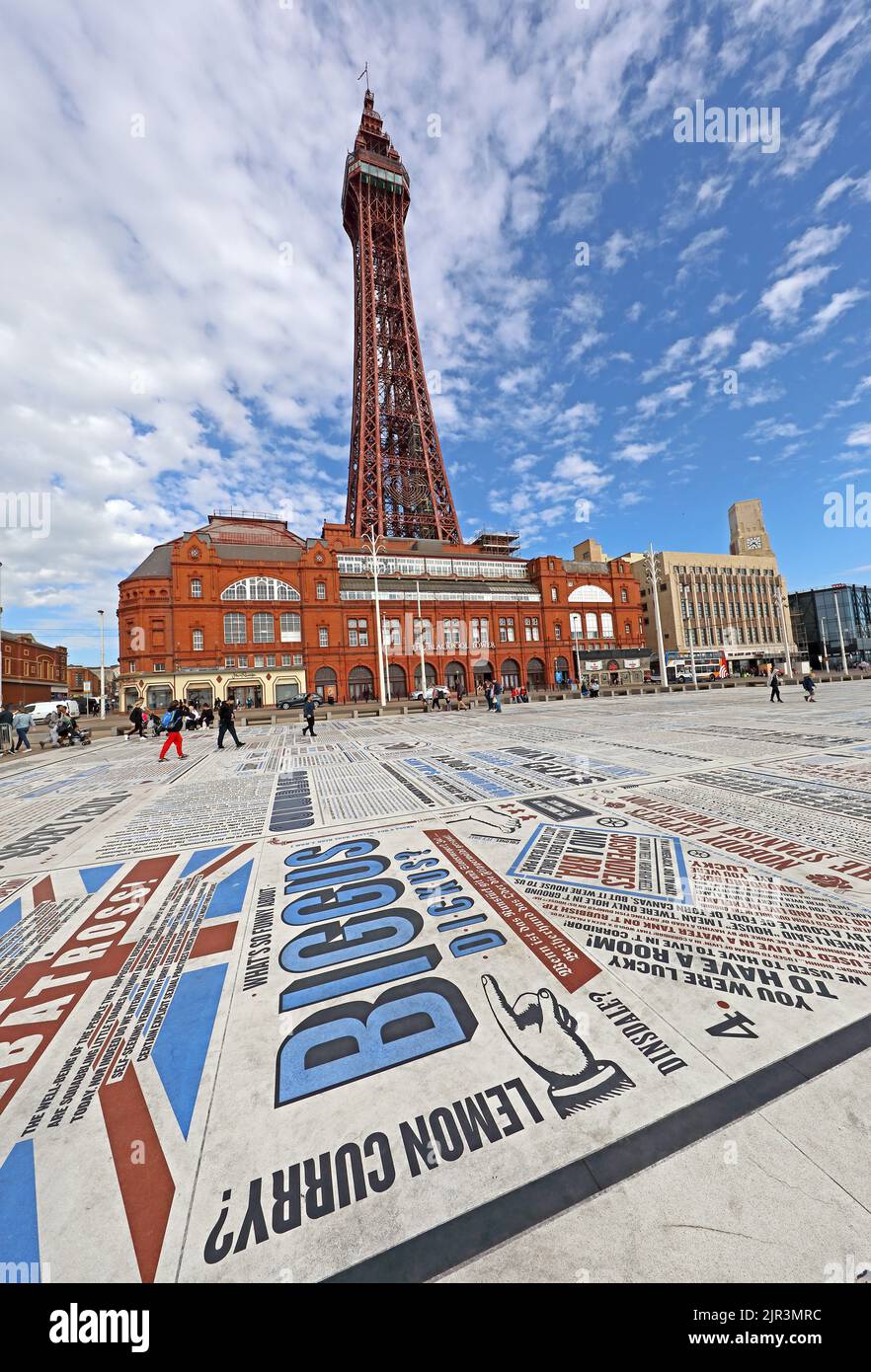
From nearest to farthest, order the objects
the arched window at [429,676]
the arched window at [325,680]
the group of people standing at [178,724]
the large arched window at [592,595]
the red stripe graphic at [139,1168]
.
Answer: the red stripe graphic at [139,1168]
the group of people standing at [178,724]
the arched window at [325,680]
the arched window at [429,676]
the large arched window at [592,595]

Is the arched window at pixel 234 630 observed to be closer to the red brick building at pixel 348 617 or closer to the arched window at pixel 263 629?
the red brick building at pixel 348 617

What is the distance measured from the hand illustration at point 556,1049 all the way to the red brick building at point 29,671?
65117 millimetres

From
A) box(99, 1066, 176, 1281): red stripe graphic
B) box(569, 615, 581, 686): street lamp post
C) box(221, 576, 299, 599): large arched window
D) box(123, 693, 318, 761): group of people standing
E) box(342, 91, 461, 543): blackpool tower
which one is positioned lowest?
box(99, 1066, 176, 1281): red stripe graphic

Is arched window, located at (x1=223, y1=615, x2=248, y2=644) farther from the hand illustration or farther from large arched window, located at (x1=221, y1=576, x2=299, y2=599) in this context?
the hand illustration

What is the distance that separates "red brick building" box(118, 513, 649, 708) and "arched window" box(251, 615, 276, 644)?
94 millimetres

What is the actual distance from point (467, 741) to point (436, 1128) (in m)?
11.8

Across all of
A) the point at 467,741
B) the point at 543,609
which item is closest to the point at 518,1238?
the point at 467,741

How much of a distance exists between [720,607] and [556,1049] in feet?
262

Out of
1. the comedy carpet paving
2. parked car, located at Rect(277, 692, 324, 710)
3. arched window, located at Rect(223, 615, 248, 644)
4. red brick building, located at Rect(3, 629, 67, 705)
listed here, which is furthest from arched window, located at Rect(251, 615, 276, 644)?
the comedy carpet paving

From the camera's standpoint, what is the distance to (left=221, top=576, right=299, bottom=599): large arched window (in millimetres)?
44250

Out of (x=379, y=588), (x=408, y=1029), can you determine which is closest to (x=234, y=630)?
(x=379, y=588)

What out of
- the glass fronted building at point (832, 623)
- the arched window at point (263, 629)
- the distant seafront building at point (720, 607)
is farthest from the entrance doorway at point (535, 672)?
the glass fronted building at point (832, 623)

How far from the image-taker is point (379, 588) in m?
50.8

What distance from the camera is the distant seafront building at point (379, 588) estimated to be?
42.2 metres
